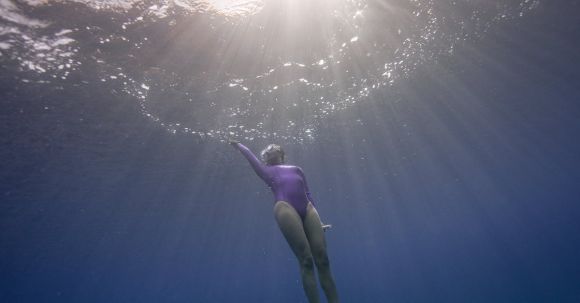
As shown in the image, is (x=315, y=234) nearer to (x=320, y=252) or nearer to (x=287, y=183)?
(x=320, y=252)

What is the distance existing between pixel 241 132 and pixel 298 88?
5409mm

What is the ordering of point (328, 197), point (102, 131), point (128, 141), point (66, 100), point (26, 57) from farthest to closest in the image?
point (328, 197)
point (128, 141)
point (102, 131)
point (66, 100)
point (26, 57)

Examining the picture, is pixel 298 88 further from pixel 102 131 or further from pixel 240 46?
pixel 102 131

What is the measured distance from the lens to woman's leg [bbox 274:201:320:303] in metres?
4.49

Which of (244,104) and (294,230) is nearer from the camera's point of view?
(294,230)

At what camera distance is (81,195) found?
24047mm

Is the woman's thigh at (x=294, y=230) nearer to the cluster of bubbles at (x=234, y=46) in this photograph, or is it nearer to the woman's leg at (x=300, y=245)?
the woman's leg at (x=300, y=245)

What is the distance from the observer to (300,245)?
4633mm

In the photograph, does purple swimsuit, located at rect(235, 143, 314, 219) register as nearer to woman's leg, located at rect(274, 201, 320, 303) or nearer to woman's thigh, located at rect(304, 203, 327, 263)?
woman's thigh, located at rect(304, 203, 327, 263)

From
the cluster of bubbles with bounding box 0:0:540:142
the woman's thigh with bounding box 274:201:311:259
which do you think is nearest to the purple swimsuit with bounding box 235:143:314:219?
the woman's thigh with bounding box 274:201:311:259

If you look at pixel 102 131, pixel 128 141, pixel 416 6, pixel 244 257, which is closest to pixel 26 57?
A: pixel 102 131

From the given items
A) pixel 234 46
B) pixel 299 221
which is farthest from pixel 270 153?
pixel 234 46

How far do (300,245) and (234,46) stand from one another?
9.15 m

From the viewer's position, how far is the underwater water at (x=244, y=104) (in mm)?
11062
